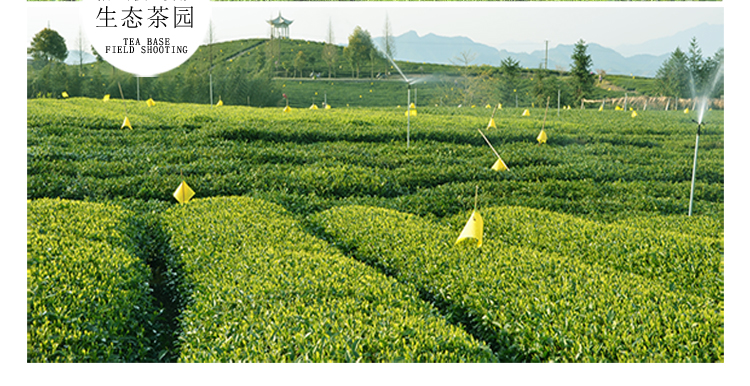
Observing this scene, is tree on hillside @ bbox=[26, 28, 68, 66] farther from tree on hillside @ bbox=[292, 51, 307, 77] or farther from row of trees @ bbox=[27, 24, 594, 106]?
tree on hillside @ bbox=[292, 51, 307, 77]

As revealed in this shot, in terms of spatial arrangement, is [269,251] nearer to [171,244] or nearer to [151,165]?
[171,244]

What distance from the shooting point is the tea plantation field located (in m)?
3.63

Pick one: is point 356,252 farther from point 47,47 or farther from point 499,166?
point 47,47

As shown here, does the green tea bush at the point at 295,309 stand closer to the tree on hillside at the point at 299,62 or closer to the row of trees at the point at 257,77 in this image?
the row of trees at the point at 257,77

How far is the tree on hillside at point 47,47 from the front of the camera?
17.8 metres

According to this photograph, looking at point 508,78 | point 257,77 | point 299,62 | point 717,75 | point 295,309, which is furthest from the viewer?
point 508,78

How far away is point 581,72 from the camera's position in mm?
23578

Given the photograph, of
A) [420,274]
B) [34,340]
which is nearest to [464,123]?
[420,274]

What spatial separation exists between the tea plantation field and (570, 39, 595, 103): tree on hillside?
10758 millimetres

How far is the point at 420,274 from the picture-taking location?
16.4 ft

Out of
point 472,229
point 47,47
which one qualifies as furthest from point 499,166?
point 47,47

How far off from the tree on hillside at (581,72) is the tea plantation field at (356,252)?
1076cm

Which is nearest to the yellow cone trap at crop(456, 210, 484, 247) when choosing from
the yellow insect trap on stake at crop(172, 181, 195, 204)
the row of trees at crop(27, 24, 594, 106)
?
the yellow insect trap on stake at crop(172, 181, 195, 204)

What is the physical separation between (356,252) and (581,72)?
21306mm
